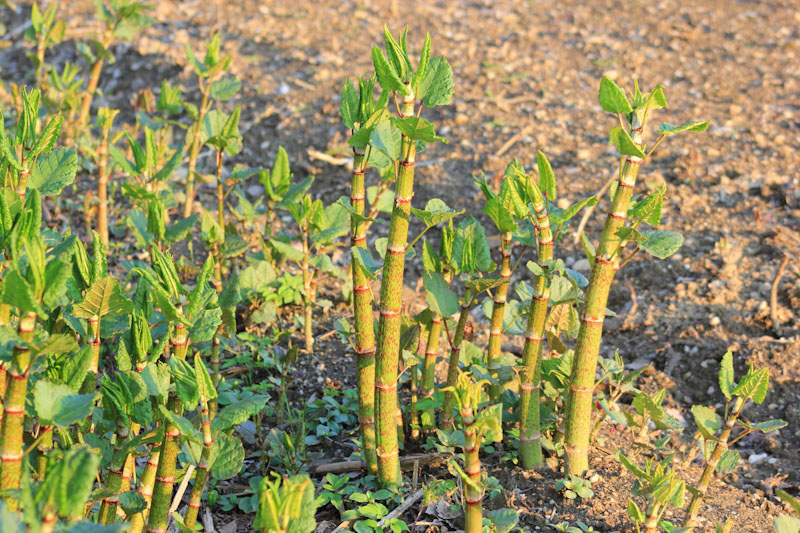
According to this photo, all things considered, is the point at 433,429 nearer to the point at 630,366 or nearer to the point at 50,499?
the point at 630,366

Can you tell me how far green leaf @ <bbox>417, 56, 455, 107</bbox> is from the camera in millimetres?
1587

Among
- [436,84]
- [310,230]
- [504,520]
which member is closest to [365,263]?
[436,84]

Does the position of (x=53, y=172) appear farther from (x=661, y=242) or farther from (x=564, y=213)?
(x=661, y=242)

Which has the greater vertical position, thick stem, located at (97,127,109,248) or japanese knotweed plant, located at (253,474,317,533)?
thick stem, located at (97,127,109,248)

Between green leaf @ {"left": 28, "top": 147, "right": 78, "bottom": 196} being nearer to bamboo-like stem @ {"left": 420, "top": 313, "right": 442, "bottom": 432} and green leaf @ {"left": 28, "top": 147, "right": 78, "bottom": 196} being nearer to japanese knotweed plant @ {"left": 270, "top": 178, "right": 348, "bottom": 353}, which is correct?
japanese knotweed plant @ {"left": 270, "top": 178, "right": 348, "bottom": 353}

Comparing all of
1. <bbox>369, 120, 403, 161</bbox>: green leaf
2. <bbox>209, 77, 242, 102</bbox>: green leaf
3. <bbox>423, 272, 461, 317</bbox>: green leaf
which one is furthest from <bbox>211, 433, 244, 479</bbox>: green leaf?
<bbox>209, 77, 242, 102</bbox>: green leaf

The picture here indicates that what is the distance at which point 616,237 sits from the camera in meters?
1.81

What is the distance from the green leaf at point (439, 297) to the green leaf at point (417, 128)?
46 centimetres

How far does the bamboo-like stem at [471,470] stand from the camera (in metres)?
1.50

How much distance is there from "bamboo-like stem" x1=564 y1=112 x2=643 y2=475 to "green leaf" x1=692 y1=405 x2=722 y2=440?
27 cm

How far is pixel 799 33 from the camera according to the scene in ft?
18.4

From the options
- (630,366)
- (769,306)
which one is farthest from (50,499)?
(769,306)

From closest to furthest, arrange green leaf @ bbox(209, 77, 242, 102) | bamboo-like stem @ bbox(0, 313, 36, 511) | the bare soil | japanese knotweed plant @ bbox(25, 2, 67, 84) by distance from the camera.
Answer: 1. bamboo-like stem @ bbox(0, 313, 36, 511)
2. the bare soil
3. green leaf @ bbox(209, 77, 242, 102)
4. japanese knotweed plant @ bbox(25, 2, 67, 84)

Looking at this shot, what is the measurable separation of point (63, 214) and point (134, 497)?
2.53 meters
